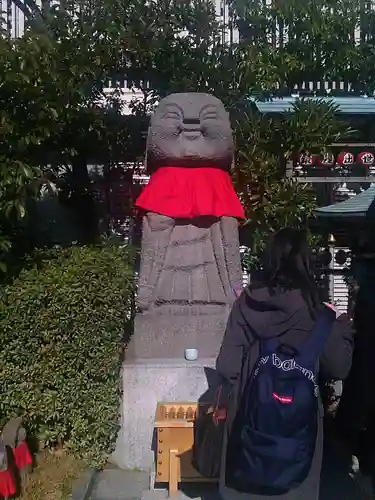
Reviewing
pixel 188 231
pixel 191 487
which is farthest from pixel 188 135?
pixel 191 487

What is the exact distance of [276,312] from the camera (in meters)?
2.74

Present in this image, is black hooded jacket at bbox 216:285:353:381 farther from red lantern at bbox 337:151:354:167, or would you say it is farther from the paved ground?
red lantern at bbox 337:151:354:167

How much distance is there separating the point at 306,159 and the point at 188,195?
2.28m

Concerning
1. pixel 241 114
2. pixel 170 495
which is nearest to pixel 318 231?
pixel 241 114

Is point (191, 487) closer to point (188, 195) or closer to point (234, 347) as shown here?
point (234, 347)

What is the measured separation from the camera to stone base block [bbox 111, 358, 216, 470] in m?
4.56

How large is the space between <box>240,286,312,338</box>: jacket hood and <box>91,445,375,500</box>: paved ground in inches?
72.9

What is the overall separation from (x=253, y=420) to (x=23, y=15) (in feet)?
21.6

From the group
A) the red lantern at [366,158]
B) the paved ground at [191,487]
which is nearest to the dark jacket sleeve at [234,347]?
the paved ground at [191,487]

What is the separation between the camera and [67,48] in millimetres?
5895

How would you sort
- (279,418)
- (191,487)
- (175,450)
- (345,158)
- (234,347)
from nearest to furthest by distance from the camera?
(279,418) → (234,347) → (175,450) → (191,487) → (345,158)

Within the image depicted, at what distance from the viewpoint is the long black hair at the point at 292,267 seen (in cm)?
272

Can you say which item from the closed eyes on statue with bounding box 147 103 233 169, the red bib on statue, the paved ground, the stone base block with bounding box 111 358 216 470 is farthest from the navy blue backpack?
the closed eyes on statue with bounding box 147 103 233 169

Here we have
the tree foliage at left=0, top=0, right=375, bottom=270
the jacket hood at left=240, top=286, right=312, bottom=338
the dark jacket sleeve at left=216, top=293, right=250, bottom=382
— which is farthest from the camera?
the tree foliage at left=0, top=0, right=375, bottom=270
